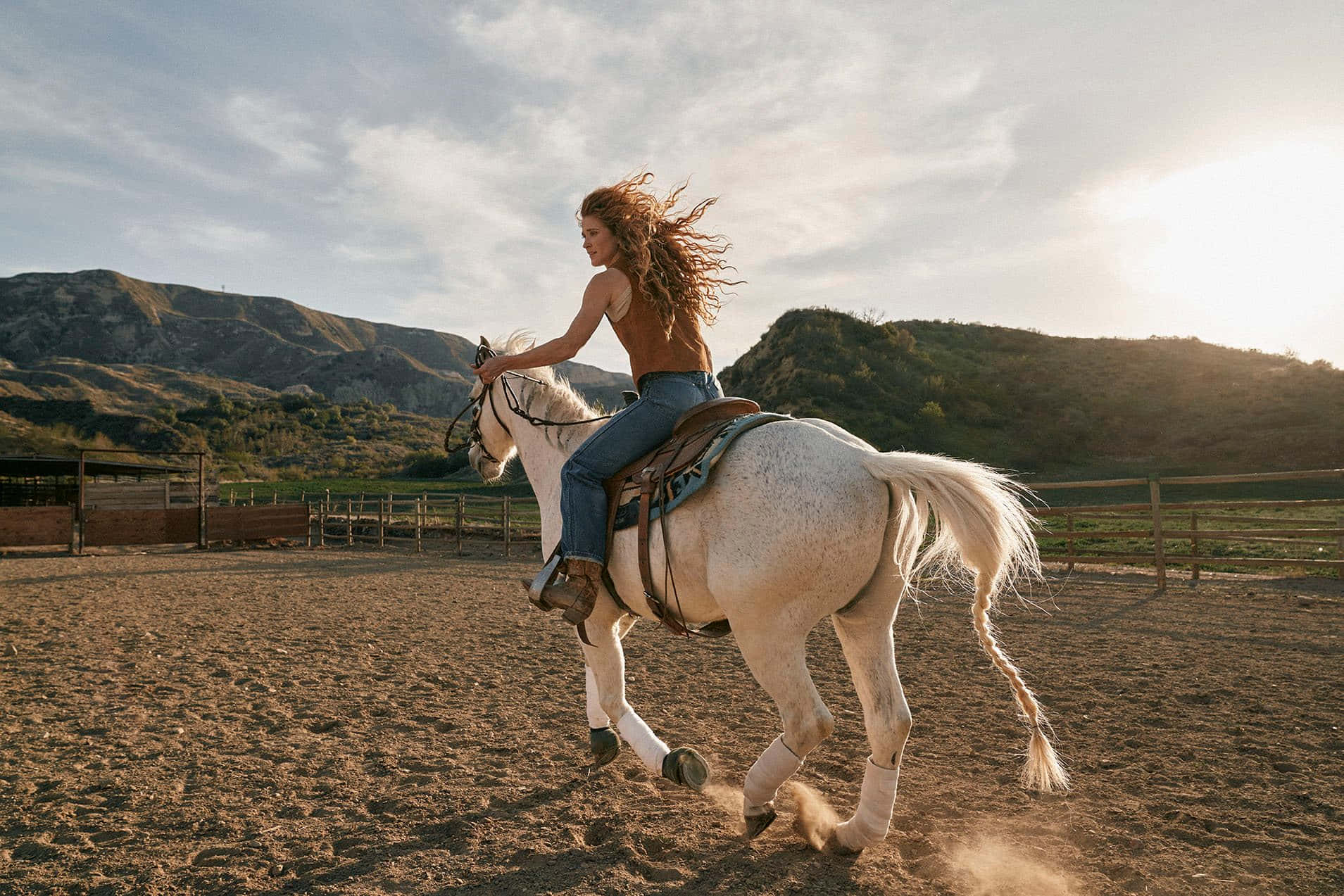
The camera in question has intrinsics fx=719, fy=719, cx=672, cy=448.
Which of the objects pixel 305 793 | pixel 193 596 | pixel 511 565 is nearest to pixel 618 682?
pixel 305 793

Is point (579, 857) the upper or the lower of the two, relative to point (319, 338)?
lower

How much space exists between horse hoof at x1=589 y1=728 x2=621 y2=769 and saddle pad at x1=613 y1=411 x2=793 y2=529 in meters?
1.33

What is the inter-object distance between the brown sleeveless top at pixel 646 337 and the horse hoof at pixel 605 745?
1.75 meters

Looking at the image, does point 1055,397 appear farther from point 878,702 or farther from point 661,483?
point 661,483

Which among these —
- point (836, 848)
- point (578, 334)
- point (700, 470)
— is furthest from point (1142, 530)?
point (578, 334)

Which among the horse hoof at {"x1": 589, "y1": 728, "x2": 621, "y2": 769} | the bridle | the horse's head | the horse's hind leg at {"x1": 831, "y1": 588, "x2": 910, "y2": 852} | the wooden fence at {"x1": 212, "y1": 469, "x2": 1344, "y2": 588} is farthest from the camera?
the wooden fence at {"x1": 212, "y1": 469, "x2": 1344, "y2": 588}

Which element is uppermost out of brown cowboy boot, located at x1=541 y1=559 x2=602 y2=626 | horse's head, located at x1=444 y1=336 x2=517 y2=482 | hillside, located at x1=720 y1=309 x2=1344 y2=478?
hillside, located at x1=720 y1=309 x2=1344 y2=478

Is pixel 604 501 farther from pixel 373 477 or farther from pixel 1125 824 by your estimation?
pixel 373 477

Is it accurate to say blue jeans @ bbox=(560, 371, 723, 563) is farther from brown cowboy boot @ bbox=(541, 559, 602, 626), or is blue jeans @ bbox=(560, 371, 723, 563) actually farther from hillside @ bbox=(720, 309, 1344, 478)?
hillside @ bbox=(720, 309, 1344, 478)

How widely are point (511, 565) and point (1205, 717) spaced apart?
1368 cm

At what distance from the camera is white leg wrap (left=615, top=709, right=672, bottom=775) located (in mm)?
3172

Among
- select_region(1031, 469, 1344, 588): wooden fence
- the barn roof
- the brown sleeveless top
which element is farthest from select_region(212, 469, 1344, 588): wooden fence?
the barn roof

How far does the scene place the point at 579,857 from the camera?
2779 mm

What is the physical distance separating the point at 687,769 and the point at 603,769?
110cm
